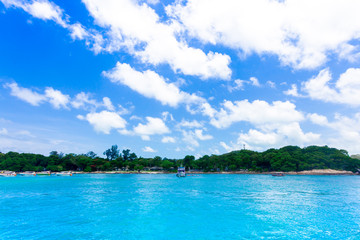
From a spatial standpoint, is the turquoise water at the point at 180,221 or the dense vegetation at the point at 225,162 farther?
the dense vegetation at the point at 225,162

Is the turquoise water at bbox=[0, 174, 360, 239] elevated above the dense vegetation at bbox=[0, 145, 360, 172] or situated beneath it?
situated beneath

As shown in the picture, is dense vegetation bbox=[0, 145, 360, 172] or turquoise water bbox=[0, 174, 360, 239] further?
dense vegetation bbox=[0, 145, 360, 172]

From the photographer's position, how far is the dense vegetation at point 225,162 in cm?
15038

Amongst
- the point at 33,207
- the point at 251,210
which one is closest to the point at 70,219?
the point at 33,207

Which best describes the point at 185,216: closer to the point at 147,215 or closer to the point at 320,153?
the point at 147,215

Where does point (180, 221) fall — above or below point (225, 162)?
below

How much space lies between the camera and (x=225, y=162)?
582 feet

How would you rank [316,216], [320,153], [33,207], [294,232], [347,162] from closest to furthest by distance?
[294,232] < [316,216] < [33,207] < [347,162] < [320,153]

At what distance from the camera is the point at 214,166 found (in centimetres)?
18312

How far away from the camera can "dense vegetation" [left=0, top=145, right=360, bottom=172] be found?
150375mm

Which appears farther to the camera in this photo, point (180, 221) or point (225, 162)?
point (225, 162)

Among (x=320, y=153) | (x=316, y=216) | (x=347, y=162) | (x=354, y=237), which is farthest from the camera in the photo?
(x=320, y=153)

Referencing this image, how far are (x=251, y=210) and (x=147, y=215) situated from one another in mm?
14534

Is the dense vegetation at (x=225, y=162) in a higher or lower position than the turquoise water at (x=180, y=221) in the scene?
higher
